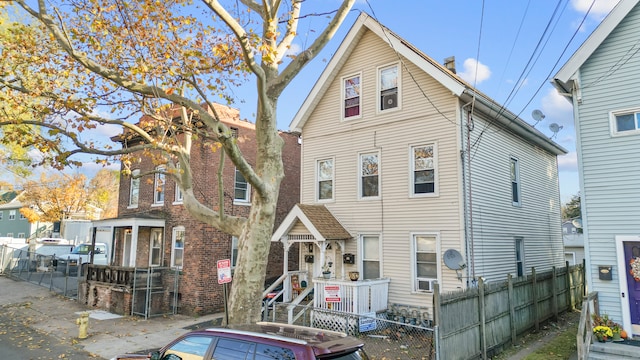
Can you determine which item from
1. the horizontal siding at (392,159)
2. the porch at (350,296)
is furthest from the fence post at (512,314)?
the porch at (350,296)

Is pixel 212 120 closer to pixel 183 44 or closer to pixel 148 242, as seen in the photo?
pixel 183 44

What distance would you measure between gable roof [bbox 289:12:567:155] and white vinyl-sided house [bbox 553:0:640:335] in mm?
2668

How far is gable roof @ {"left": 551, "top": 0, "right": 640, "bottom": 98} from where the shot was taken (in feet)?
32.6

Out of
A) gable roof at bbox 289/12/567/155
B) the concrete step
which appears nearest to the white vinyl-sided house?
the concrete step

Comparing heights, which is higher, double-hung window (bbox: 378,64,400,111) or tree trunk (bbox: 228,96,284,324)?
double-hung window (bbox: 378,64,400,111)

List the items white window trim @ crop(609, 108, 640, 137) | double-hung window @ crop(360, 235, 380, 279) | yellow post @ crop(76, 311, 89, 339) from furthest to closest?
double-hung window @ crop(360, 235, 380, 279), yellow post @ crop(76, 311, 89, 339), white window trim @ crop(609, 108, 640, 137)

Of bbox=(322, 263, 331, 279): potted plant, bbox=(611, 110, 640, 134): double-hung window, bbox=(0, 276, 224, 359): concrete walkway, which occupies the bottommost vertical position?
bbox=(0, 276, 224, 359): concrete walkway

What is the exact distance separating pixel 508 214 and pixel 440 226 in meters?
3.71

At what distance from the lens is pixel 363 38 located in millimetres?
15125

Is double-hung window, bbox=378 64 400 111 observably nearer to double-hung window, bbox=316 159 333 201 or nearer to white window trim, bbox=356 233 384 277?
double-hung window, bbox=316 159 333 201

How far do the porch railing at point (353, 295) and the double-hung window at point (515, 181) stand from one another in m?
6.32

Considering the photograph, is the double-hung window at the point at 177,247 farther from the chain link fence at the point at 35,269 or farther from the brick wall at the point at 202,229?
the chain link fence at the point at 35,269

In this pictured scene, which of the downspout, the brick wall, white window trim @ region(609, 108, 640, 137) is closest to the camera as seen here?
white window trim @ region(609, 108, 640, 137)

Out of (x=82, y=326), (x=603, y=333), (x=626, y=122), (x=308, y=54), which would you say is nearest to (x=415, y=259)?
(x=603, y=333)
